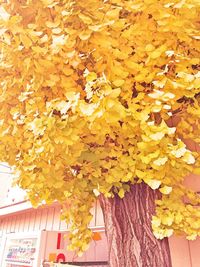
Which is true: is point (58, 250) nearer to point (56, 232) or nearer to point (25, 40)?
point (56, 232)

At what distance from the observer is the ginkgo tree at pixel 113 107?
3.93 feet

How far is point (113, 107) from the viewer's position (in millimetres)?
1102

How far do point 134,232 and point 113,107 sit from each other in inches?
29.2

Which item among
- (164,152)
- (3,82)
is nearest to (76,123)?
(164,152)

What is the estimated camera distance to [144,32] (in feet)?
4.47

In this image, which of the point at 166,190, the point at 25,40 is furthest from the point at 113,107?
the point at 25,40

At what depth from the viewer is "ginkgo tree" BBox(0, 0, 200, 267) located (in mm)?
1198

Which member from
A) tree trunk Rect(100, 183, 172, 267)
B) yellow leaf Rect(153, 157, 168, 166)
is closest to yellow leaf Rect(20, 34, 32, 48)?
yellow leaf Rect(153, 157, 168, 166)

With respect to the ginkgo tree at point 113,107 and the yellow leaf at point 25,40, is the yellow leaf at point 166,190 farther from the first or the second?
the yellow leaf at point 25,40

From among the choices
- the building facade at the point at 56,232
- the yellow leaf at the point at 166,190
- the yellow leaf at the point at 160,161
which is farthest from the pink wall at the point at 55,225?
the yellow leaf at the point at 160,161

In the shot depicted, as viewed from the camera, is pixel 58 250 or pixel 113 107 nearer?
pixel 113 107

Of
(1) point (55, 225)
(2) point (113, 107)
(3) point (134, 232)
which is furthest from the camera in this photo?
(1) point (55, 225)

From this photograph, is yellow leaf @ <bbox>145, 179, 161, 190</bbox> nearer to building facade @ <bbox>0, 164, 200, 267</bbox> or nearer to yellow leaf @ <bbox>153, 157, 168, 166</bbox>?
yellow leaf @ <bbox>153, 157, 168, 166</bbox>

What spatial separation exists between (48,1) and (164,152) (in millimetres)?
979
